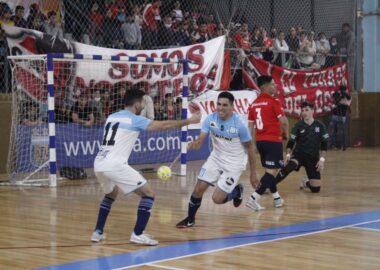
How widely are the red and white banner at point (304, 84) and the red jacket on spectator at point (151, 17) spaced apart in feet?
10.8

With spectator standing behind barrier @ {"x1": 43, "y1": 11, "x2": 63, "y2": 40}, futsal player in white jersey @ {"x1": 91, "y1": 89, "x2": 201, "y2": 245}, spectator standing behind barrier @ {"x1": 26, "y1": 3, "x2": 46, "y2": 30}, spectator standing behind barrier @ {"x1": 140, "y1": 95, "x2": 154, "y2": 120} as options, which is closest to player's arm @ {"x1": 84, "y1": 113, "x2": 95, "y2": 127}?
spectator standing behind barrier @ {"x1": 140, "y1": 95, "x2": 154, "y2": 120}

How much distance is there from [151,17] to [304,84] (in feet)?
20.7

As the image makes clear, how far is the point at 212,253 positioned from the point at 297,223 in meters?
2.39

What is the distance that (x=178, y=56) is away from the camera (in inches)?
761

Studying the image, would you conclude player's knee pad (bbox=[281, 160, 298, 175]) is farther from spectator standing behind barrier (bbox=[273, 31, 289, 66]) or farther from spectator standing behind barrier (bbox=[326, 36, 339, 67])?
spectator standing behind barrier (bbox=[326, 36, 339, 67])

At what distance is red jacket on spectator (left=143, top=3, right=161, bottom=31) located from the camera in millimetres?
19812

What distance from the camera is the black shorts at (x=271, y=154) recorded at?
1132 centimetres

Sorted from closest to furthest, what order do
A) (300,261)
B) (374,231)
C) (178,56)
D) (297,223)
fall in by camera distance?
1. (300,261)
2. (374,231)
3. (297,223)
4. (178,56)

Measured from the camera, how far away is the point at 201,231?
9.45 m

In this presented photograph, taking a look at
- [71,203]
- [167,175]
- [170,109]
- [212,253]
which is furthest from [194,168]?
[212,253]

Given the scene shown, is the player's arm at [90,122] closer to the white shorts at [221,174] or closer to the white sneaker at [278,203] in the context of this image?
the white sneaker at [278,203]

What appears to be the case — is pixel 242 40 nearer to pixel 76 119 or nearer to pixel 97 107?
pixel 97 107

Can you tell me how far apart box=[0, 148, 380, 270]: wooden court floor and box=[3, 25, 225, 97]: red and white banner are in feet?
11.9

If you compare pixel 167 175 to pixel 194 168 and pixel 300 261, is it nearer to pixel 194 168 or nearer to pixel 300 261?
pixel 300 261
